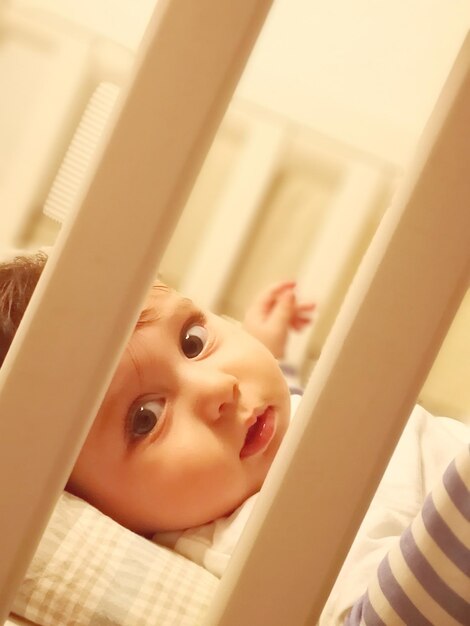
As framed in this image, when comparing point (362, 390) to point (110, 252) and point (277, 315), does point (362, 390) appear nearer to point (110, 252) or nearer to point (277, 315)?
point (110, 252)

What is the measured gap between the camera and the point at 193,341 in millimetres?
745

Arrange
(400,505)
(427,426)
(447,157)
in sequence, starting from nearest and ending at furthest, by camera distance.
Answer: (447,157), (400,505), (427,426)

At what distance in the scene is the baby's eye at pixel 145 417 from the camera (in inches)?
25.8

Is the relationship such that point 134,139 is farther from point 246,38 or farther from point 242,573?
point 242,573

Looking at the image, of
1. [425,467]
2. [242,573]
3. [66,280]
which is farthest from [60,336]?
[425,467]

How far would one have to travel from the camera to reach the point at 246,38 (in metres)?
0.29

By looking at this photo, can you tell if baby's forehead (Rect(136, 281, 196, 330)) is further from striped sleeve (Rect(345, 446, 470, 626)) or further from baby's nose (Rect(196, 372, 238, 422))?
striped sleeve (Rect(345, 446, 470, 626))

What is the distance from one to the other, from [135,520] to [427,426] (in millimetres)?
345

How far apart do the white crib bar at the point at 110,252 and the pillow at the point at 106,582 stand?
0.70ft

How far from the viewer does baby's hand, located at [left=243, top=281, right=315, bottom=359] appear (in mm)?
1035

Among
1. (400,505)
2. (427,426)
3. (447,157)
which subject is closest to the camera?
(447,157)

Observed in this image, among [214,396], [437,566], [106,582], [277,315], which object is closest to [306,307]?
[277,315]

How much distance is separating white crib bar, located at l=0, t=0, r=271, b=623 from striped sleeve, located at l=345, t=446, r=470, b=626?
6.6 inches

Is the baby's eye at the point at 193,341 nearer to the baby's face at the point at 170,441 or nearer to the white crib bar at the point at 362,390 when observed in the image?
the baby's face at the point at 170,441
